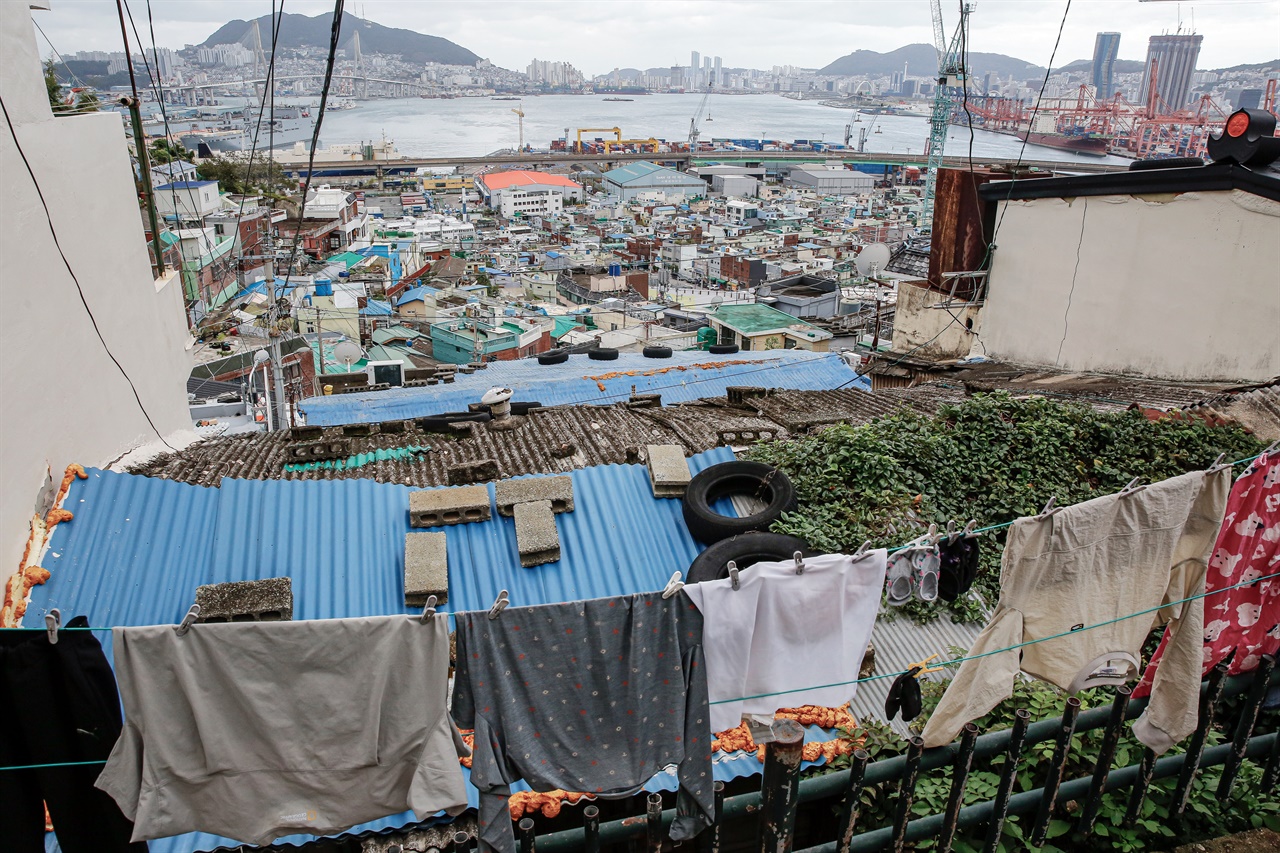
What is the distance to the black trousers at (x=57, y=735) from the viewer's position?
2.38 metres

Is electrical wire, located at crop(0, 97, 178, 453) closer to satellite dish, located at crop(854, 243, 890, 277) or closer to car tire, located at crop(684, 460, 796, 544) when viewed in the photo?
car tire, located at crop(684, 460, 796, 544)

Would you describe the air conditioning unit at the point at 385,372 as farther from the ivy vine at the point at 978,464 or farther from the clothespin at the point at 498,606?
the clothespin at the point at 498,606

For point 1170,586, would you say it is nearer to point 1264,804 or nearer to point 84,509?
point 1264,804

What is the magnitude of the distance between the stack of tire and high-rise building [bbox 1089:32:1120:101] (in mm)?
156579

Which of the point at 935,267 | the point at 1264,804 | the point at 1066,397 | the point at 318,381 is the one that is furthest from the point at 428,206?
the point at 1264,804

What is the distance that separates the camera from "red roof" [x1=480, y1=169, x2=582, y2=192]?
3354 inches

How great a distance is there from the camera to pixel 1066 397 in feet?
27.3

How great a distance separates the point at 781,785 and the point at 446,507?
4292 millimetres

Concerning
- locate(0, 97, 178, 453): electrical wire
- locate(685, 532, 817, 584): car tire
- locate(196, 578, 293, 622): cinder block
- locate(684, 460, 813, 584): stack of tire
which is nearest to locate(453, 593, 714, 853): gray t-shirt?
locate(684, 460, 813, 584): stack of tire

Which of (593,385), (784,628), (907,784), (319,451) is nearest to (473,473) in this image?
(319,451)

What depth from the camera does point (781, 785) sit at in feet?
6.58

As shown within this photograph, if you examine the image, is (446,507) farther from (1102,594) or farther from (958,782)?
(958,782)

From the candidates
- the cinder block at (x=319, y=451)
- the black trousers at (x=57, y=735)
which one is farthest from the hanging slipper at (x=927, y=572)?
the cinder block at (x=319, y=451)

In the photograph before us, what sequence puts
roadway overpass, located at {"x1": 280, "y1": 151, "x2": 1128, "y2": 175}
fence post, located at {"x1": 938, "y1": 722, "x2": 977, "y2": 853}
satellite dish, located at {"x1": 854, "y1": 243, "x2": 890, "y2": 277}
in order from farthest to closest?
roadway overpass, located at {"x1": 280, "y1": 151, "x2": 1128, "y2": 175}
satellite dish, located at {"x1": 854, "y1": 243, "x2": 890, "y2": 277}
fence post, located at {"x1": 938, "y1": 722, "x2": 977, "y2": 853}
